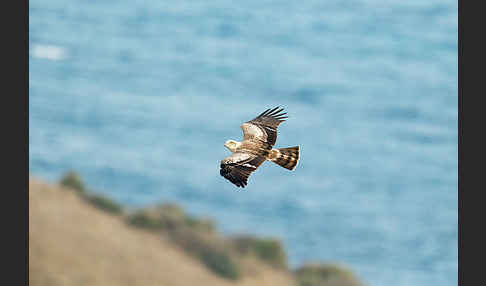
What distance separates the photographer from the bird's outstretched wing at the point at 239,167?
1131cm

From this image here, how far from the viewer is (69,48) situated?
355 ft

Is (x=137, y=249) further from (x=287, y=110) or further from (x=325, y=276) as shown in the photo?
(x=287, y=110)

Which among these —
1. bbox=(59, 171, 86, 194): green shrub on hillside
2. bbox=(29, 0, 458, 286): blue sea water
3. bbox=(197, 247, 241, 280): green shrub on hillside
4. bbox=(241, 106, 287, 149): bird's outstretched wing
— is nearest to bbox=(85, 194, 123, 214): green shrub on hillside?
bbox=(59, 171, 86, 194): green shrub on hillside

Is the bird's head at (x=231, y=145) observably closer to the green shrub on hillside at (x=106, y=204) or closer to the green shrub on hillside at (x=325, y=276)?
the green shrub on hillside at (x=325, y=276)

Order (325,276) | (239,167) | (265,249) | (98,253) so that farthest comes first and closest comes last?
(265,249), (325,276), (98,253), (239,167)

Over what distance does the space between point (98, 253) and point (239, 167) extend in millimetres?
49170

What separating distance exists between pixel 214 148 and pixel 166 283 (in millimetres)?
30184

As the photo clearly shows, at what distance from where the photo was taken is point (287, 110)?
297 feet

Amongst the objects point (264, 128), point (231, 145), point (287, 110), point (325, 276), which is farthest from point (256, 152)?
point (287, 110)

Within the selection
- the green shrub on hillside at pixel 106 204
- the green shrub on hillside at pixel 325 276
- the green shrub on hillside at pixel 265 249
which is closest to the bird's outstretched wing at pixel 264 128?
the green shrub on hillside at pixel 325 276

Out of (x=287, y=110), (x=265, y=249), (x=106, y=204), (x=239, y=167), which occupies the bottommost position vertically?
(x=239, y=167)

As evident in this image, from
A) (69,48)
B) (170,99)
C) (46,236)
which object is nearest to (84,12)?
(69,48)

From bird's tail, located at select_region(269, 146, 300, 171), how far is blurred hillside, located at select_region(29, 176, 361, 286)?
4081cm

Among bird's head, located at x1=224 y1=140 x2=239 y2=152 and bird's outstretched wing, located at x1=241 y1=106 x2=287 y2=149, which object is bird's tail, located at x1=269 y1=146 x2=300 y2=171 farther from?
bird's head, located at x1=224 y1=140 x2=239 y2=152
